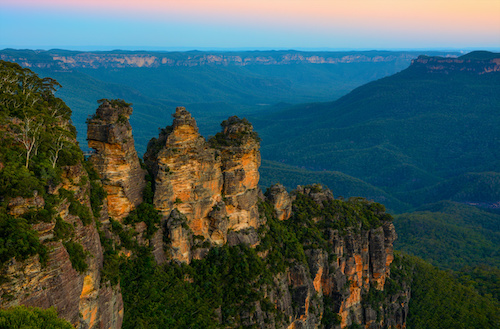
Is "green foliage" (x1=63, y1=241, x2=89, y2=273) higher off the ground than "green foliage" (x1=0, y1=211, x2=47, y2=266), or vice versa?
"green foliage" (x1=0, y1=211, x2=47, y2=266)

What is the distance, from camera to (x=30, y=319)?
18688 millimetres

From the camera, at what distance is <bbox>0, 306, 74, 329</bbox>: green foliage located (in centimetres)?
1799

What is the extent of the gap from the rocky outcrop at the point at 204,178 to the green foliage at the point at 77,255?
1122 centimetres

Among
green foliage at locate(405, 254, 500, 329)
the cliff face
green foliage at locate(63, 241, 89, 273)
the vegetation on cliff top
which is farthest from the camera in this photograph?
green foliage at locate(405, 254, 500, 329)

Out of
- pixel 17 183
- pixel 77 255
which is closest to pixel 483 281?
pixel 77 255

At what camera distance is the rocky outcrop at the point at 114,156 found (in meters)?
32.0

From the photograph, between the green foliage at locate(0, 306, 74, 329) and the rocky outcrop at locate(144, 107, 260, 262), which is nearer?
the green foliage at locate(0, 306, 74, 329)

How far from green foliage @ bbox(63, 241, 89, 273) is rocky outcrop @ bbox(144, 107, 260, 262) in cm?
1122

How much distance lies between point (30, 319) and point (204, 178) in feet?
68.8

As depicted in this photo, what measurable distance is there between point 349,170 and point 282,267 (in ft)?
479

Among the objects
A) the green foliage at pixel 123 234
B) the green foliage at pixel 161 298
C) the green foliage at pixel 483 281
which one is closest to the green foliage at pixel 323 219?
the green foliage at pixel 161 298

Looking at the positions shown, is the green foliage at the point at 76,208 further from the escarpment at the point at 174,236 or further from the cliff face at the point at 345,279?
the cliff face at the point at 345,279

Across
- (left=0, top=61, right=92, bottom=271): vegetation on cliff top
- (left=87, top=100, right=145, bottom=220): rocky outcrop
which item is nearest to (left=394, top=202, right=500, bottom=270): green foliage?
(left=87, top=100, right=145, bottom=220): rocky outcrop

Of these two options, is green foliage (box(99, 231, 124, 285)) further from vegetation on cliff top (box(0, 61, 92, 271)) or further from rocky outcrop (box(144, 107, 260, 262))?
rocky outcrop (box(144, 107, 260, 262))
